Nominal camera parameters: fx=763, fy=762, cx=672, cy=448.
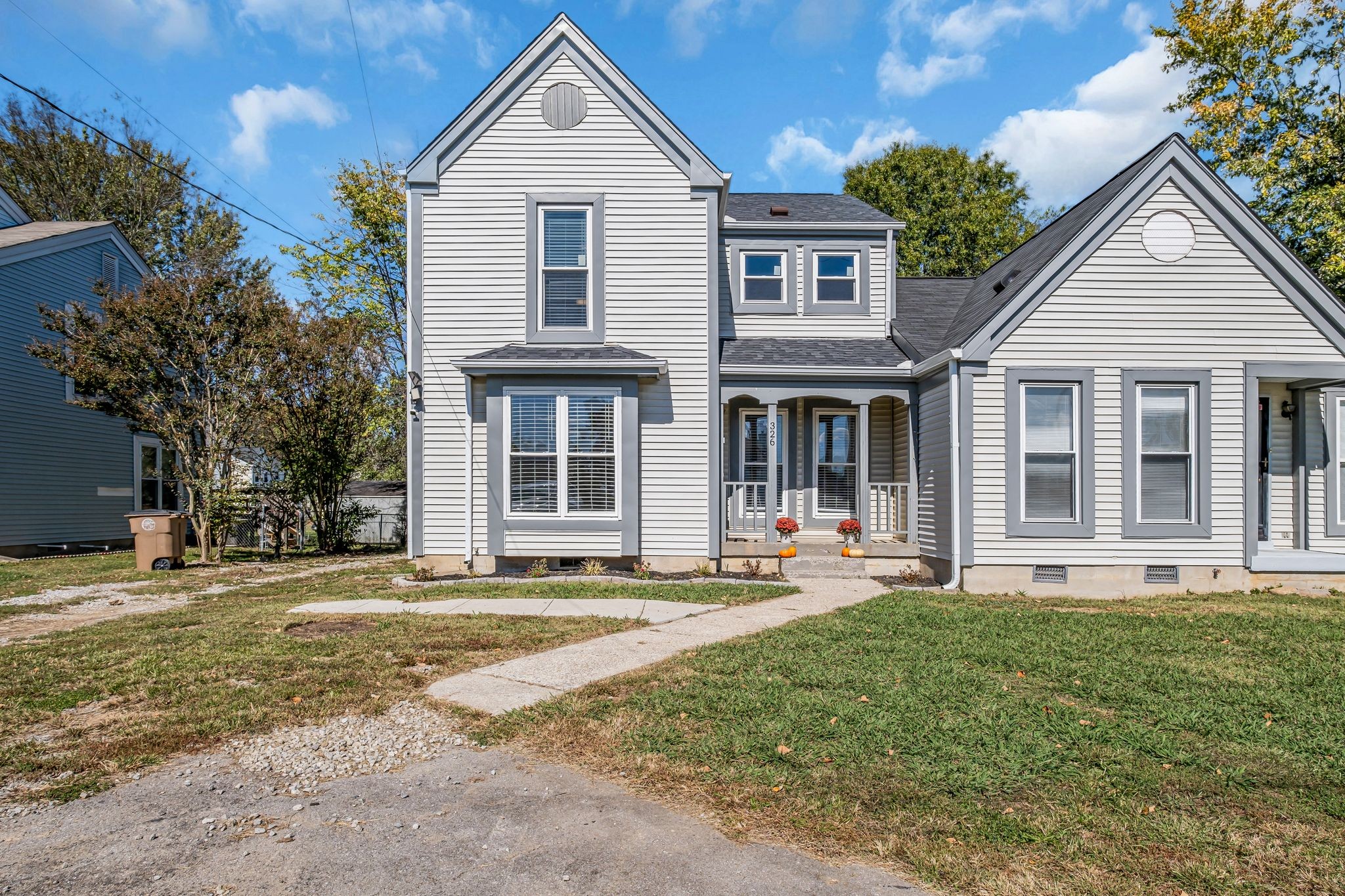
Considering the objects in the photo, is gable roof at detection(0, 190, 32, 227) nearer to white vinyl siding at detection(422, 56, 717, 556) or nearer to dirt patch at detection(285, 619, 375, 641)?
white vinyl siding at detection(422, 56, 717, 556)

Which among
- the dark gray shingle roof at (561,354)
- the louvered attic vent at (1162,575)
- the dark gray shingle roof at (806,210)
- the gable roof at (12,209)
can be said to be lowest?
the louvered attic vent at (1162,575)

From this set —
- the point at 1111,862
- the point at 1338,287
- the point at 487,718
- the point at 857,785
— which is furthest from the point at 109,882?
the point at 1338,287

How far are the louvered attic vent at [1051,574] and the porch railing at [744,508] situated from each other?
4.33 metres

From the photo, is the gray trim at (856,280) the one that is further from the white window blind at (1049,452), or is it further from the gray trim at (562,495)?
the gray trim at (562,495)

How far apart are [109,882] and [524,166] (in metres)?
11.3

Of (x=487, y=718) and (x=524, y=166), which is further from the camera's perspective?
(x=524, y=166)

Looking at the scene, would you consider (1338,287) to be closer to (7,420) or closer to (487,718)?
(487,718)

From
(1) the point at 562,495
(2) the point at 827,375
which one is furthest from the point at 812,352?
(1) the point at 562,495

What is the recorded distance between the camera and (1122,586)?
1093 centimetres

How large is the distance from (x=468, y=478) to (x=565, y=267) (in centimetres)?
375

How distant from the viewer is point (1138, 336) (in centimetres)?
1105

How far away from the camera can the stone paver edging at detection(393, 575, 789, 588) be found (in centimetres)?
1113

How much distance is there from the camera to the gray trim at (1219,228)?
1080 centimetres

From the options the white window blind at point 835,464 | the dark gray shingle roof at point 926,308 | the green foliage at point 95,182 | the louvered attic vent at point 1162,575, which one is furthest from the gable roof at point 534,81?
the green foliage at point 95,182
